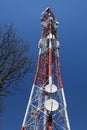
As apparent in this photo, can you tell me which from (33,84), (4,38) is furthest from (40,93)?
(4,38)

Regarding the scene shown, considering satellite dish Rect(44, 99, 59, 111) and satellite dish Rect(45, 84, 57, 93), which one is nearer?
satellite dish Rect(44, 99, 59, 111)

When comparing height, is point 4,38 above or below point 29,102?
below

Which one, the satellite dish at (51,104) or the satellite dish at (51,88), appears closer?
the satellite dish at (51,104)

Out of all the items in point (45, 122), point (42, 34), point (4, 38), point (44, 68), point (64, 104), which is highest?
point (42, 34)

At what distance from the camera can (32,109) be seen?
25.6m

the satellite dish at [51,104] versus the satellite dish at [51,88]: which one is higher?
the satellite dish at [51,88]

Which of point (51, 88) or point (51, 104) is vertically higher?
point (51, 88)

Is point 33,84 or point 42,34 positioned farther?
point 42,34

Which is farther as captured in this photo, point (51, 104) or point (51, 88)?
point (51, 88)

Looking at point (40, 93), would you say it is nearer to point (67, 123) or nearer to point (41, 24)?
point (67, 123)

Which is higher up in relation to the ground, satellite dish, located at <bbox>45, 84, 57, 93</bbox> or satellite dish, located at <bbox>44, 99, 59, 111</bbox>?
satellite dish, located at <bbox>45, 84, 57, 93</bbox>

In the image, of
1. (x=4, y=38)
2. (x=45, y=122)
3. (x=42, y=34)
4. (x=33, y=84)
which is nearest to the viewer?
(x=4, y=38)

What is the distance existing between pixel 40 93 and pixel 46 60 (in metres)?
2.96

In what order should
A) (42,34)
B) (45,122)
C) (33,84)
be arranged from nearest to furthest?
(45,122), (33,84), (42,34)
